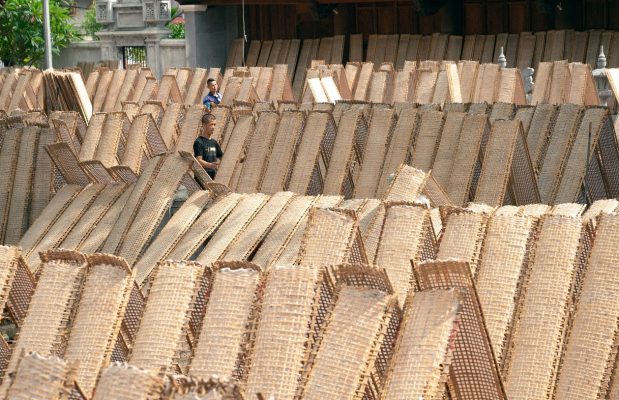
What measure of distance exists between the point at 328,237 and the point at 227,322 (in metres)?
Answer: 1.17

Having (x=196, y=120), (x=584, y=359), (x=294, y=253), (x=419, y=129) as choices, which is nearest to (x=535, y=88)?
(x=196, y=120)

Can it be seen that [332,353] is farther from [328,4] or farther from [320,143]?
[328,4]

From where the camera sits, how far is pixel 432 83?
61.5 feet

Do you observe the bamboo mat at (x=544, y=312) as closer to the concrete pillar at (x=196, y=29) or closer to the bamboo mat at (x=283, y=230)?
the bamboo mat at (x=283, y=230)

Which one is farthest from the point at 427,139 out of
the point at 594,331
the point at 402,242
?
the point at 594,331

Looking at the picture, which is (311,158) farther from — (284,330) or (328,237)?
(284,330)

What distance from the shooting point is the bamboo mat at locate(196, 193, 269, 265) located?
367 inches

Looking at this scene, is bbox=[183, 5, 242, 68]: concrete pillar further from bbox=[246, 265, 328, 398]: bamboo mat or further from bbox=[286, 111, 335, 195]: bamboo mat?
bbox=[246, 265, 328, 398]: bamboo mat

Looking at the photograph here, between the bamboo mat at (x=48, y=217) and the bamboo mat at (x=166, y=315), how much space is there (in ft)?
16.3

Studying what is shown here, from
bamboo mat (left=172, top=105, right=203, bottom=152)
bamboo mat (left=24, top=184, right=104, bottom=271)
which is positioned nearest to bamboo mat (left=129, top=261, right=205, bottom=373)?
bamboo mat (left=24, top=184, right=104, bottom=271)

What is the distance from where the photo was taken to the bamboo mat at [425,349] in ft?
16.5

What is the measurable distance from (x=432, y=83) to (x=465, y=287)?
13.6m

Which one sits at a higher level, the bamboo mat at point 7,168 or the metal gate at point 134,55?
the metal gate at point 134,55

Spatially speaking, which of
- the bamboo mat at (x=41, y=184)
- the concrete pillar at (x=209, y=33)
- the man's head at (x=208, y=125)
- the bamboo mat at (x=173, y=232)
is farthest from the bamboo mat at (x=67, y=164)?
the concrete pillar at (x=209, y=33)
